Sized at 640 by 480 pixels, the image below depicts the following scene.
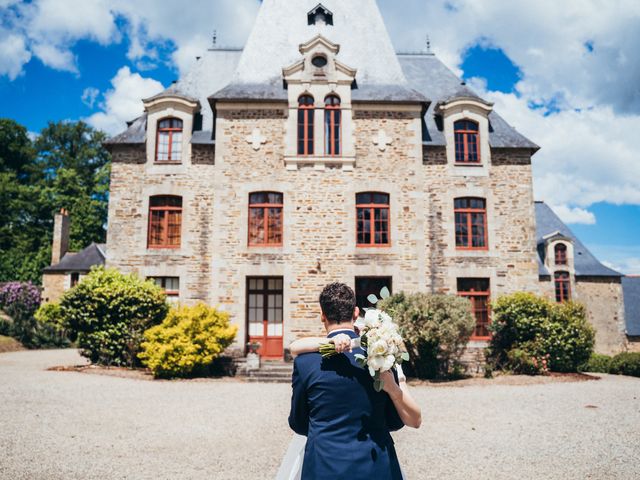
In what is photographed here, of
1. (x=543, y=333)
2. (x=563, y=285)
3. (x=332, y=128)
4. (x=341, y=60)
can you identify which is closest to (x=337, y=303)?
(x=543, y=333)

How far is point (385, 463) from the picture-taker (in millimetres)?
2195

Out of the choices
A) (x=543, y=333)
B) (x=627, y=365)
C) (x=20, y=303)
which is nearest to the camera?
(x=543, y=333)

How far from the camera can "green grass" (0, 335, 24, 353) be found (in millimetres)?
18695

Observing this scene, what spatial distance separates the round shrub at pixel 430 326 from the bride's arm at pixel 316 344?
919 centimetres

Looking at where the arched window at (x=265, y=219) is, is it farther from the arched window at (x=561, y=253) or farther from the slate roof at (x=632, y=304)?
the slate roof at (x=632, y=304)

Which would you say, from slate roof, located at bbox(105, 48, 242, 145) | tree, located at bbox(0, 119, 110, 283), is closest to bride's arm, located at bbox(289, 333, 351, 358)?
slate roof, located at bbox(105, 48, 242, 145)

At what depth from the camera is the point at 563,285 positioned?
2088cm

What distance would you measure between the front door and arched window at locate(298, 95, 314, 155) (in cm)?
401

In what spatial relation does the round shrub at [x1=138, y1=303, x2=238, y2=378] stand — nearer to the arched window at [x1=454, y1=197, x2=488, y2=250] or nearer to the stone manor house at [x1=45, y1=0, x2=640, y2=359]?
the stone manor house at [x1=45, y1=0, x2=640, y2=359]

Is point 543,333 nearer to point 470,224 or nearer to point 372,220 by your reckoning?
point 470,224

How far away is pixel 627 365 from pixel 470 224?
6076 millimetres

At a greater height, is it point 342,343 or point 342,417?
point 342,343

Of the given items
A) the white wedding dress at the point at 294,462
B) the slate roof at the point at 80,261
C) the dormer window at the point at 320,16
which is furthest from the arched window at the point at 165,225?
the white wedding dress at the point at 294,462

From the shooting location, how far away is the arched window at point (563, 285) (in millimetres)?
20688
